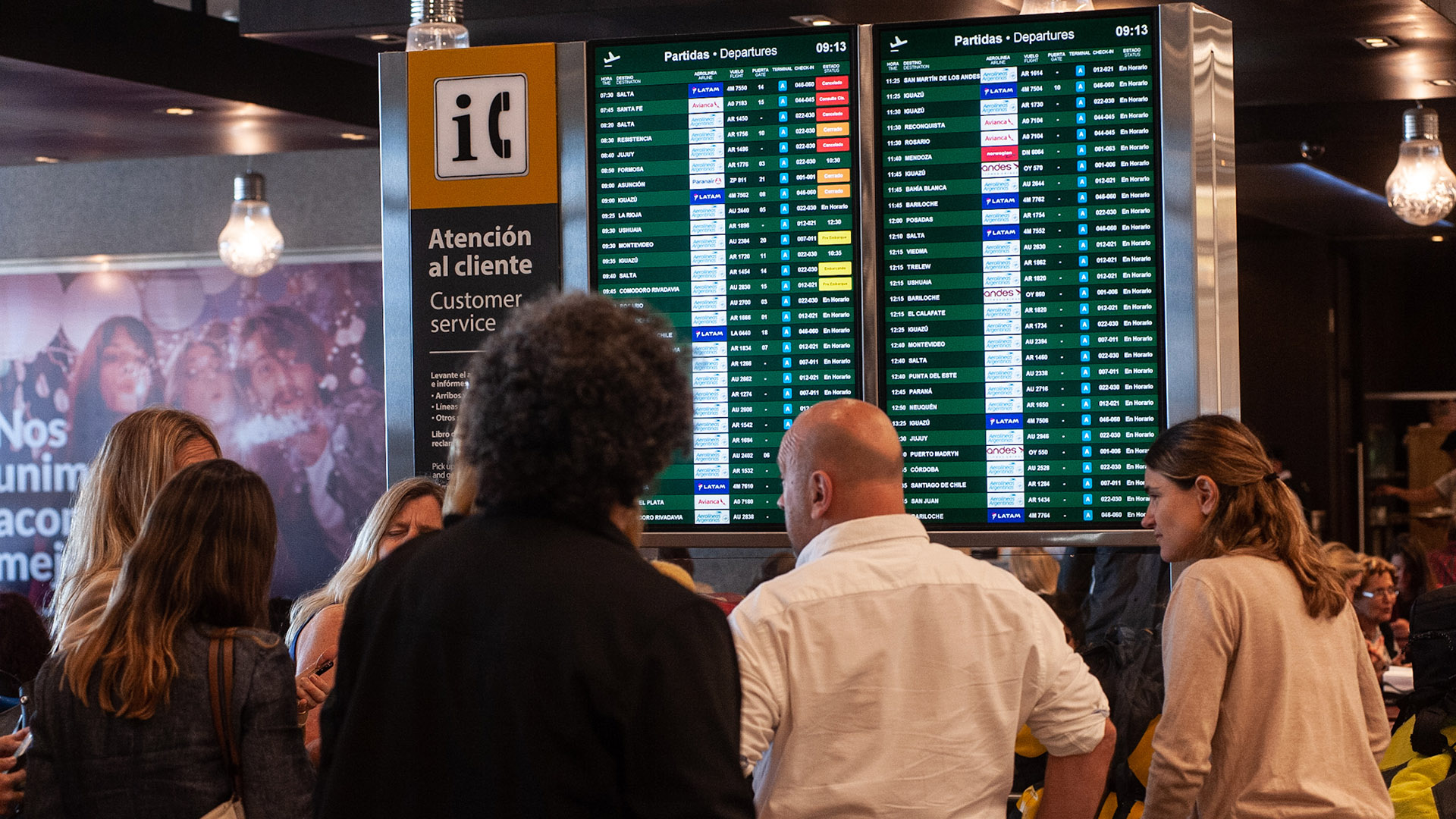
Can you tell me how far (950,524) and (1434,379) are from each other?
36.8 feet

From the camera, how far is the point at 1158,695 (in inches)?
113

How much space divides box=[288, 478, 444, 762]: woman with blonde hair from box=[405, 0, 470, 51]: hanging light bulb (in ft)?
3.27

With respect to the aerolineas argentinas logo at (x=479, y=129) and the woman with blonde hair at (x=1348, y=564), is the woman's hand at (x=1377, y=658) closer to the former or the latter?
the woman with blonde hair at (x=1348, y=564)

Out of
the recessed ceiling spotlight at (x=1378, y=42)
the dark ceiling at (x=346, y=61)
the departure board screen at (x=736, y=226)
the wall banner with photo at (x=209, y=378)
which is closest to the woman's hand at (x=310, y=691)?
the departure board screen at (x=736, y=226)

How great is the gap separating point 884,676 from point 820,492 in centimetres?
29

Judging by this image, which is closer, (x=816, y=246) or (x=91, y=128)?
(x=816, y=246)

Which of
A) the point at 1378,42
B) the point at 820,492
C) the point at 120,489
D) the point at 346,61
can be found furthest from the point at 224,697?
the point at 1378,42

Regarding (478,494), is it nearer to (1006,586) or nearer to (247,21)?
(1006,586)

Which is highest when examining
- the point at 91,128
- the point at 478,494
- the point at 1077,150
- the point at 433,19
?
the point at 91,128

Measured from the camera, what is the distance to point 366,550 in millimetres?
3426

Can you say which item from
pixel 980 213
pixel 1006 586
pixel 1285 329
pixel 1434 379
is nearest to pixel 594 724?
pixel 1006 586

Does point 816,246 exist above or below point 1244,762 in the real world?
above

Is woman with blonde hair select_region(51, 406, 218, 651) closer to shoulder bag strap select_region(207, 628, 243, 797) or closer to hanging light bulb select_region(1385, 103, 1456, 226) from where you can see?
shoulder bag strap select_region(207, 628, 243, 797)

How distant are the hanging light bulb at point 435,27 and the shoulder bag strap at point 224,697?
160 cm
